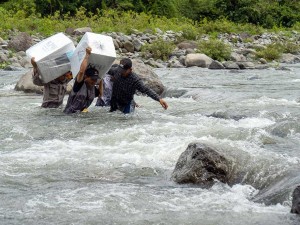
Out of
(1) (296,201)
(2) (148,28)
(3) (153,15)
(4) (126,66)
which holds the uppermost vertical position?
(1) (296,201)

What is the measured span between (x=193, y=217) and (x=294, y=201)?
86 centimetres

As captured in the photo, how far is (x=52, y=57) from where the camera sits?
9961 mm

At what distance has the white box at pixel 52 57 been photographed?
989 cm

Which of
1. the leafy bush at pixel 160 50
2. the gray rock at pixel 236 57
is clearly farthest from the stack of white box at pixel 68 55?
the gray rock at pixel 236 57

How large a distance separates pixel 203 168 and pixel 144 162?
104 centimetres

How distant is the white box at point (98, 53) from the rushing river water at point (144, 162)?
2.78 ft

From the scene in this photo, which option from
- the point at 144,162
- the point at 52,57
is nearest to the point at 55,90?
the point at 52,57

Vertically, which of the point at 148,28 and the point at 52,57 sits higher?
the point at 52,57

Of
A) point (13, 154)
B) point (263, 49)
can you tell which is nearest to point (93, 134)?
point (13, 154)

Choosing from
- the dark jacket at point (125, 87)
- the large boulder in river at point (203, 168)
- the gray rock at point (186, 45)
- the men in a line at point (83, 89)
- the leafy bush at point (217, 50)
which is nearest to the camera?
the large boulder in river at point (203, 168)

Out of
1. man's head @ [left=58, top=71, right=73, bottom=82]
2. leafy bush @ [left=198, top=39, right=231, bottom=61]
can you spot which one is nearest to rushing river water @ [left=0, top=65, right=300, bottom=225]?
man's head @ [left=58, top=71, right=73, bottom=82]

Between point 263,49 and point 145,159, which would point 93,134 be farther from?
point 263,49

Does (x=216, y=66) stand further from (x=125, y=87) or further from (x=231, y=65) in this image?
(x=125, y=87)

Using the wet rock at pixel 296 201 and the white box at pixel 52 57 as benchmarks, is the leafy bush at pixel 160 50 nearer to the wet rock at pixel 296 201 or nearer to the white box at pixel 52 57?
the white box at pixel 52 57
